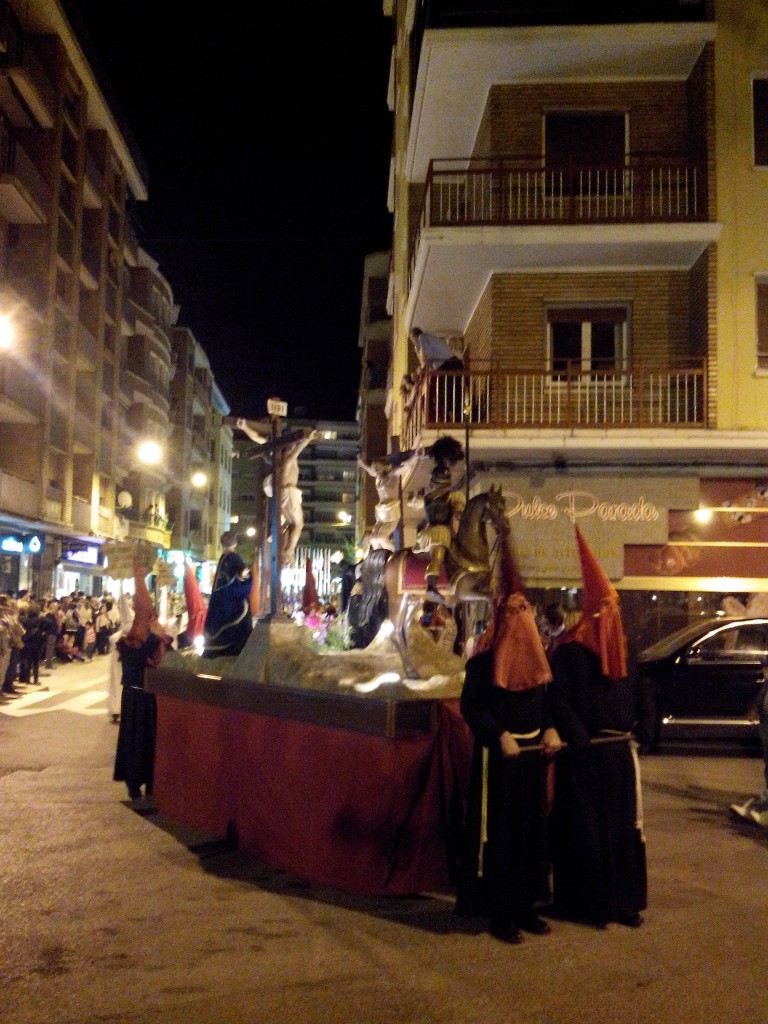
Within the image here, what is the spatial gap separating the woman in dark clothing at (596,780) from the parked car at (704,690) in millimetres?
7365

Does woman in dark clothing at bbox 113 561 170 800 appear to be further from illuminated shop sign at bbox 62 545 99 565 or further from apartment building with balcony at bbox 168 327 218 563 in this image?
apartment building with balcony at bbox 168 327 218 563

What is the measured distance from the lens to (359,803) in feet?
21.5

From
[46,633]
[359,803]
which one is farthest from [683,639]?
[46,633]

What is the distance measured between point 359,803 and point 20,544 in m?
25.7

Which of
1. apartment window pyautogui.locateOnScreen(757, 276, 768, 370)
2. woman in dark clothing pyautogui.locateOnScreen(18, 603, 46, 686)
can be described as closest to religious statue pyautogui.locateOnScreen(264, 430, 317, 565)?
apartment window pyautogui.locateOnScreen(757, 276, 768, 370)

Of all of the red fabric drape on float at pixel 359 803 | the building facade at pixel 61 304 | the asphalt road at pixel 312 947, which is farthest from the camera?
the building facade at pixel 61 304

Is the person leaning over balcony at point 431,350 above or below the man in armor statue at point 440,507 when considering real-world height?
above

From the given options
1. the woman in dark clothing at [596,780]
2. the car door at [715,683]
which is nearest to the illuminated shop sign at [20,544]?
the car door at [715,683]

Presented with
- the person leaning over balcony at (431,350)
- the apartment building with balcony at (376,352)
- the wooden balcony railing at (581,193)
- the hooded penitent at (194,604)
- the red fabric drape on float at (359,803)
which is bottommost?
the red fabric drape on float at (359,803)

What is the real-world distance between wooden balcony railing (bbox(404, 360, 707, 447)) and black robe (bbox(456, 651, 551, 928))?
10887 millimetres

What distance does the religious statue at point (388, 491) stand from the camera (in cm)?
1012

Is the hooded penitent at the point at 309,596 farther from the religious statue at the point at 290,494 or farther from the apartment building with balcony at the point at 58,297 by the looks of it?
the apartment building with balcony at the point at 58,297

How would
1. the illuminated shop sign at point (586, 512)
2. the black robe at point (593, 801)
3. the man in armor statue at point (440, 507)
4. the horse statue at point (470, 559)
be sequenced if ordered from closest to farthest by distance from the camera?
1. the black robe at point (593, 801)
2. the horse statue at point (470, 559)
3. the man in armor statue at point (440, 507)
4. the illuminated shop sign at point (586, 512)

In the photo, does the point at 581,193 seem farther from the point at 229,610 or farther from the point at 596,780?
the point at 596,780
